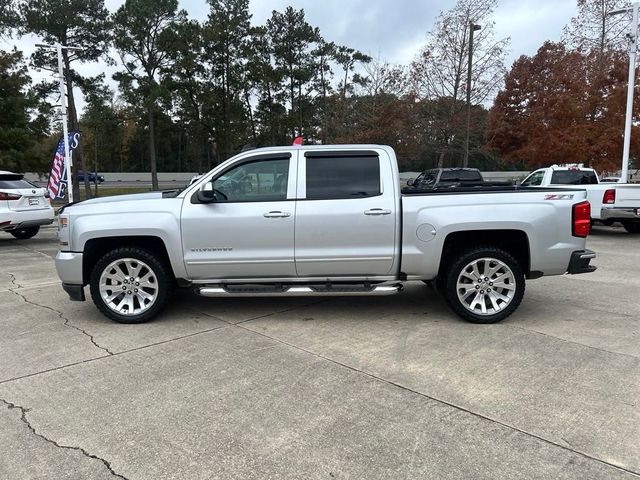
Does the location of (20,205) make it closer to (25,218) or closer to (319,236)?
(25,218)

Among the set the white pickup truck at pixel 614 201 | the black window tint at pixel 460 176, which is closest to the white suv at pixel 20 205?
the black window tint at pixel 460 176

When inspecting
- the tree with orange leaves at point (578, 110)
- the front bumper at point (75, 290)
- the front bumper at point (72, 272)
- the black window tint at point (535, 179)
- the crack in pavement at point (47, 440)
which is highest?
the tree with orange leaves at point (578, 110)

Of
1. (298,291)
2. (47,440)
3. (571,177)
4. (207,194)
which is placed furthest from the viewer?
(571,177)

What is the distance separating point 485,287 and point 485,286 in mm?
11

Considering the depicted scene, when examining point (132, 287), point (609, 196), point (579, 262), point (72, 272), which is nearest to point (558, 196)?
point (579, 262)

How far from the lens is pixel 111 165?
79.8 m

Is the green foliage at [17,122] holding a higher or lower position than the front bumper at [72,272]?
higher

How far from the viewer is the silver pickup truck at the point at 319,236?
528 cm

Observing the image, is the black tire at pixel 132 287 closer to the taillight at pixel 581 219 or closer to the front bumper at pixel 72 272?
the front bumper at pixel 72 272

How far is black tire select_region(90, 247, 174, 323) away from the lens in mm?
5406

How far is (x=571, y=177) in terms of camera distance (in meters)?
14.7

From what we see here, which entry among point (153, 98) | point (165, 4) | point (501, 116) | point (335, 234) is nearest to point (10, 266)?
point (335, 234)

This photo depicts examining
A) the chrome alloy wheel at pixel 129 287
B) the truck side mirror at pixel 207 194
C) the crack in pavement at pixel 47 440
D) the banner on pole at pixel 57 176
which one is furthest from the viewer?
the banner on pole at pixel 57 176

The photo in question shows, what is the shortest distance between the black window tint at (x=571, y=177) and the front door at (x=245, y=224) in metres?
11.6
